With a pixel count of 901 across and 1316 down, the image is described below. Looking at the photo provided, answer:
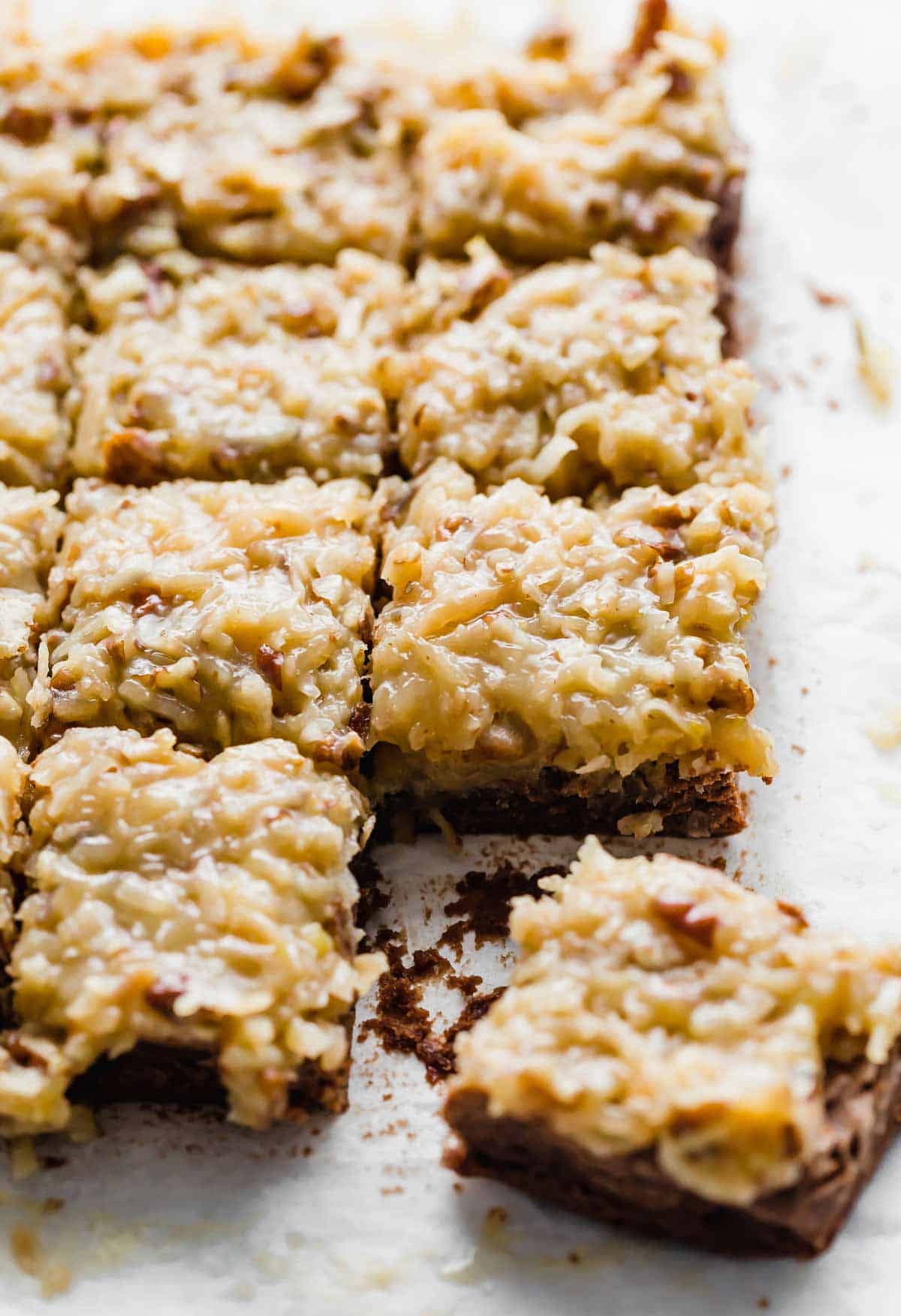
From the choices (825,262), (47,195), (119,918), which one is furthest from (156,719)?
(825,262)

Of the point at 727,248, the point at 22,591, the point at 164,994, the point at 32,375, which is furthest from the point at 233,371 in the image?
the point at 164,994

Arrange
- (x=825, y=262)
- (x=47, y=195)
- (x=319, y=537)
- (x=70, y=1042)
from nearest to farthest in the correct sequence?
(x=70, y=1042) → (x=319, y=537) → (x=47, y=195) → (x=825, y=262)

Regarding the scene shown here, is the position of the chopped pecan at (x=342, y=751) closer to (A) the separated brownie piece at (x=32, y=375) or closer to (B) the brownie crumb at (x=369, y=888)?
(B) the brownie crumb at (x=369, y=888)

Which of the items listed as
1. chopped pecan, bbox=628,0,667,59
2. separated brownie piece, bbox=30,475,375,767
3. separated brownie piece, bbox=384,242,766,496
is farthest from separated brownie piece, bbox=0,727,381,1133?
chopped pecan, bbox=628,0,667,59

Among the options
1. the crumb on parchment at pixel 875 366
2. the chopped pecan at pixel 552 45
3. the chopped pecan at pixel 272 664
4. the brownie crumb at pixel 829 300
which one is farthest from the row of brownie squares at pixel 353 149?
the chopped pecan at pixel 272 664

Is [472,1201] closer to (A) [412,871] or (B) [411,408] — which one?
(A) [412,871]

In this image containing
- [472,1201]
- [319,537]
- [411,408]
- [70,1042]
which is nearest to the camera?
[70,1042]

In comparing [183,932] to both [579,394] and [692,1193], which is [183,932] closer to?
[692,1193]

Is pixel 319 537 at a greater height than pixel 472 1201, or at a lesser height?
greater
